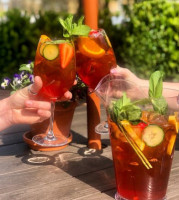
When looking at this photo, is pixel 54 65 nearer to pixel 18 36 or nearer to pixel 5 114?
pixel 5 114

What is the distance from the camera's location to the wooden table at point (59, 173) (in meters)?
1.20

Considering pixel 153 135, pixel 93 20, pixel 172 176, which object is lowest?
pixel 172 176

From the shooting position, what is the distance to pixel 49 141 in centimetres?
152

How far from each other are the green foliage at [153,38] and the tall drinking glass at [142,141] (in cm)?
374

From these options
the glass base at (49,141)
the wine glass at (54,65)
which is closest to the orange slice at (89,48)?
the wine glass at (54,65)

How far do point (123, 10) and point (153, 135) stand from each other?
4.52 m

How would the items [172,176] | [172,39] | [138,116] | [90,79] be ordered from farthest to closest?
[172,39], [90,79], [172,176], [138,116]

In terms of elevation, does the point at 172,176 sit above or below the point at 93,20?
below

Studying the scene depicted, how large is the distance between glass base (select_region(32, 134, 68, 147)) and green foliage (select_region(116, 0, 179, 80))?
3436mm

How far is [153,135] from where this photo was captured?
108 centimetres

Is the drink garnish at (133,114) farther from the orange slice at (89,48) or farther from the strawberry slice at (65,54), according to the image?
the orange slice at (89,48)

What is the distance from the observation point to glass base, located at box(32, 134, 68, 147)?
149 cm

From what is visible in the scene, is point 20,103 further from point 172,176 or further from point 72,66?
point 172,176

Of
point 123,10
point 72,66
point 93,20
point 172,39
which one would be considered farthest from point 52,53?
point 123,10
